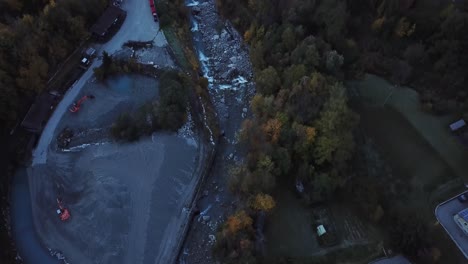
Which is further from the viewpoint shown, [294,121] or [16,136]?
[16,136]

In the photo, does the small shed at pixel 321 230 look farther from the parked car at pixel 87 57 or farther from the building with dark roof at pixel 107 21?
the building with dark roof at pixel 107 21

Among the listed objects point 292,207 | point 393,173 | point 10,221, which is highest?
point 393,173

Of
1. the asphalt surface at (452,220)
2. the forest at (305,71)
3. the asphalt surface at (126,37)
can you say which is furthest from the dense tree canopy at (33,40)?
the asphalt surface at (452,220)

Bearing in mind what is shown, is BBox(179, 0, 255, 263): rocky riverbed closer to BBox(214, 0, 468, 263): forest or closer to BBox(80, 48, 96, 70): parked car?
BBox(214, 0, 468, 263): forest

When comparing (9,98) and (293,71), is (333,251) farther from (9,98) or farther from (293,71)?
(9,98)

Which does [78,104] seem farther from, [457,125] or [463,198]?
[457,125]

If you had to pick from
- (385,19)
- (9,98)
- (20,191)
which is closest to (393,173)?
(385,19)
